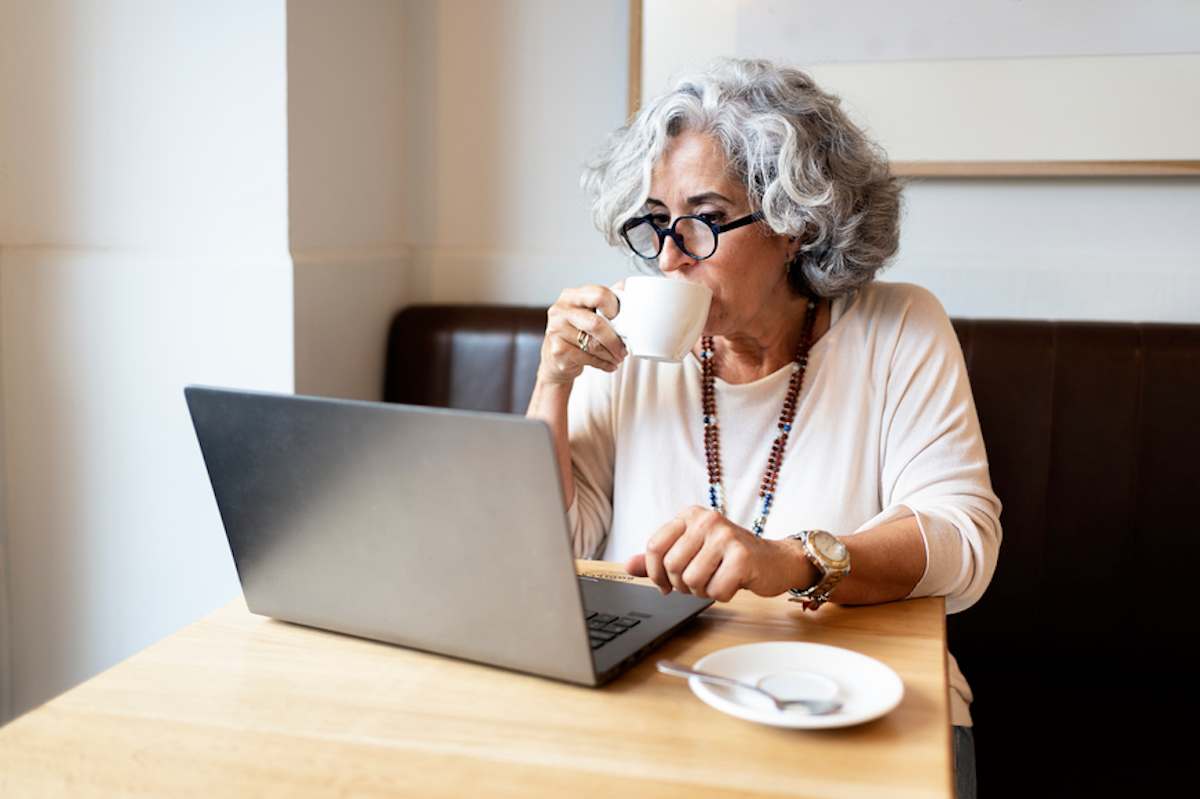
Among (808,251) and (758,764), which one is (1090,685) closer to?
(808,251)

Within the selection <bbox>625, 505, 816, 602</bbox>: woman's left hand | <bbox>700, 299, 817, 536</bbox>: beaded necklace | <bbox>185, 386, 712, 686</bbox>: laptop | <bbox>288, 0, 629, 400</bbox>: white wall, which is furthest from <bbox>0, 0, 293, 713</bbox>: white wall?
<bbox>625, 505, 816, 602</bbox>: woman's left hand

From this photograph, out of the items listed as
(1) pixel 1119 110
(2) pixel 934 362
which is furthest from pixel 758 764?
(1) pixel 1119 110

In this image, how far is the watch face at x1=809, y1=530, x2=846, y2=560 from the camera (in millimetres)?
1090

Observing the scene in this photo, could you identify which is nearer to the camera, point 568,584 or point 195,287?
point 568,584

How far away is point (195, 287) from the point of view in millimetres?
1891

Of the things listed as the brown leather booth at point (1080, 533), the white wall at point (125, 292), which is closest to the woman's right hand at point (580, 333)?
the white wall at point (125, 292)

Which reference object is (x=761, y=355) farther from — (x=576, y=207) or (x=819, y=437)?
(x=576, y=207)

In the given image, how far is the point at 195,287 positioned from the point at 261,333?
135mm

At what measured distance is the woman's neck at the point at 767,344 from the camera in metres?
1.55

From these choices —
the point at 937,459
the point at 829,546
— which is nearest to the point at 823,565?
the point at 829,546

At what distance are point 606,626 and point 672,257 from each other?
0.57m

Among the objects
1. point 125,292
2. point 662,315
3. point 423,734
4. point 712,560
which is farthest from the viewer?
point 125,292

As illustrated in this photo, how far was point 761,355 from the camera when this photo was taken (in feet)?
5.13

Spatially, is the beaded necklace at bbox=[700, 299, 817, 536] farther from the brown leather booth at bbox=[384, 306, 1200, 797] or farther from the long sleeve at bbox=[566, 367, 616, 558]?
the brown leather booth at bbox=[384, 306, 1200, 797]
